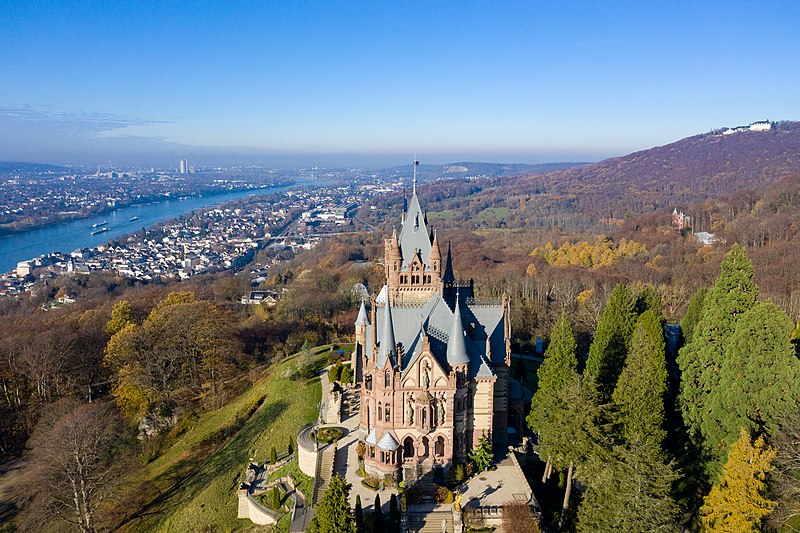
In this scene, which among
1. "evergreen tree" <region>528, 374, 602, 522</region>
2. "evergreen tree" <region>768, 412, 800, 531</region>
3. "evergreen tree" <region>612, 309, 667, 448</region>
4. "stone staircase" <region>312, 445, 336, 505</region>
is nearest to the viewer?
"evergreen tree" <region>768, 412, 800, 531</region>

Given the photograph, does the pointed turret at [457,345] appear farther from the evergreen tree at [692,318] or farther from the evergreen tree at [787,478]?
the evergreen tree at [692,318]

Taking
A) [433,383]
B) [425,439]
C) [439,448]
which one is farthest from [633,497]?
[425,439]

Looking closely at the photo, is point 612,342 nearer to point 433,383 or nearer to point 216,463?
point 433,383

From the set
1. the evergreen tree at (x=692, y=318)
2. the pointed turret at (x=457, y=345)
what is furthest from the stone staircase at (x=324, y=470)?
the evergreen tree at (x=692, y=318)

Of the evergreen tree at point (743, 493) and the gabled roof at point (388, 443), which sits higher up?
the evergreen tree at point (743, 493)

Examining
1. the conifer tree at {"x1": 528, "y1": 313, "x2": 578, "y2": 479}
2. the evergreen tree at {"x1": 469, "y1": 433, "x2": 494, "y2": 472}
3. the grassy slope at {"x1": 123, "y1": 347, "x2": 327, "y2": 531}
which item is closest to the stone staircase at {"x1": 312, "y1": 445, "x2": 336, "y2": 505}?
the grassy slope at {"x1": 123, "y1": 347, "x2": 327, "y2": 531}

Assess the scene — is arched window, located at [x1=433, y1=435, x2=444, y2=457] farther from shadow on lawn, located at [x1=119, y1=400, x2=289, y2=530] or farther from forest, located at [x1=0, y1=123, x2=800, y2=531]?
shadow on lawn, located at [x1=119, y1=400, x2=289, y2=530]

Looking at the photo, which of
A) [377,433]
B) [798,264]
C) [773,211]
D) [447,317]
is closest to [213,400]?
[377,433]
